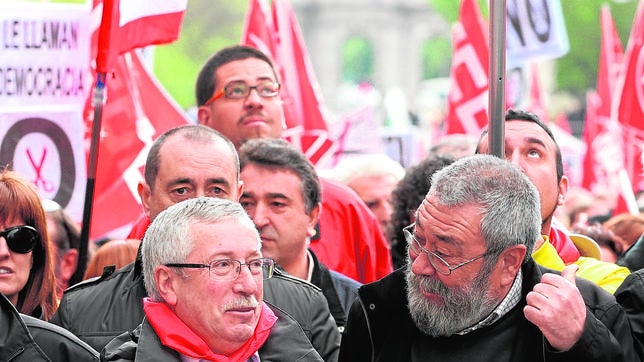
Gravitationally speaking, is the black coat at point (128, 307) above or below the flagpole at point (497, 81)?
below

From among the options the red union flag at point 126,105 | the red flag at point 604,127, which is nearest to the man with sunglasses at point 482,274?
the red union flag at point 126,105

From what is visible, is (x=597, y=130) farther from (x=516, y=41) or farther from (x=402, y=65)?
(x=402, y=65)

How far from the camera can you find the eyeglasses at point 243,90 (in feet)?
20.5

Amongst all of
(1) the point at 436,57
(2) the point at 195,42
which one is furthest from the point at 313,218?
(1) the point at 436,57

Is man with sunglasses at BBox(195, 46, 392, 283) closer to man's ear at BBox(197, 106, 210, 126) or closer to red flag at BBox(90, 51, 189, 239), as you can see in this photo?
man's ear at BBox(197, 106, 210, 126)

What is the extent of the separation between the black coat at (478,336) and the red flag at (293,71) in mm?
4850

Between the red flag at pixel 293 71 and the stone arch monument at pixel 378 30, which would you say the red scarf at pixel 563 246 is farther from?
the stone arch monument at pixel 378 30

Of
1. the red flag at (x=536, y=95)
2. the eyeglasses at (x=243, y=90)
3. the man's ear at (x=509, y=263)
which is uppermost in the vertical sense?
the eyeglasses at (x=243, y=90)

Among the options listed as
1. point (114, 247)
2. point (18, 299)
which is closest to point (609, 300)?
point (18, 299)

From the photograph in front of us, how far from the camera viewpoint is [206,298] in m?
3.80

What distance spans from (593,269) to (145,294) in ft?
5.28

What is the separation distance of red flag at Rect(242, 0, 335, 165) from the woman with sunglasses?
436 cm

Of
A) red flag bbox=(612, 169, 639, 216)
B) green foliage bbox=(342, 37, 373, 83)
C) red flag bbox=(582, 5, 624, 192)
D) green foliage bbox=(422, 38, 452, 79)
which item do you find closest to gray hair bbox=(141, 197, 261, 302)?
red flag bbox=(612, 169, 639, 216)

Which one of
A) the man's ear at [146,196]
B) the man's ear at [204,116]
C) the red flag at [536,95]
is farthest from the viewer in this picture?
the red flag at [536,95]
